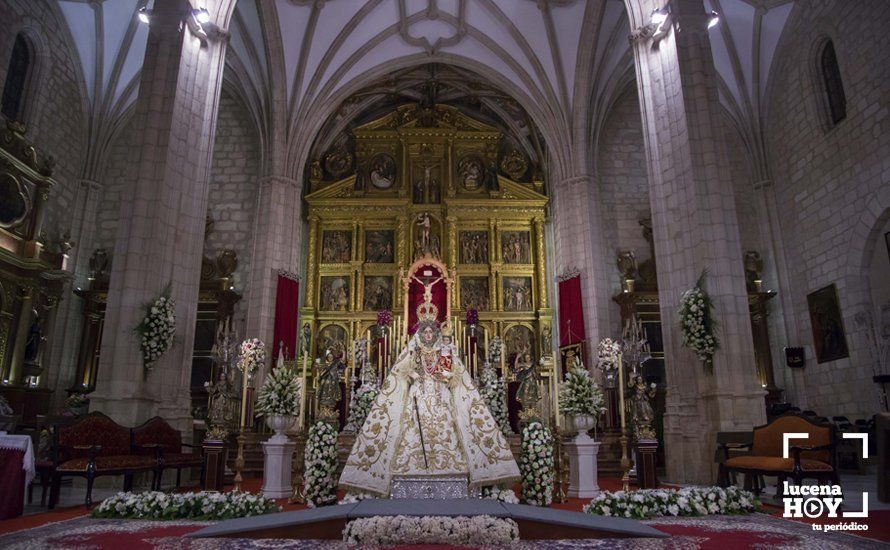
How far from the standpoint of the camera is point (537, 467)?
6.83 metres

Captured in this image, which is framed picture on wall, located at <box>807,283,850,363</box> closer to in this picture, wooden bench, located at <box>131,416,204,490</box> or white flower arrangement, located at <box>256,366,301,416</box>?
white flower arrangement, located at <box>256,366,301,416</box>

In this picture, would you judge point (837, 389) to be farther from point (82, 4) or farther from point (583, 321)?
point (82, 4)

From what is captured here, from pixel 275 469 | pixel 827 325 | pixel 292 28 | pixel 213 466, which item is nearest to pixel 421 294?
pixel 292 28

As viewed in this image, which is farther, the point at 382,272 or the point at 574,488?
the point at 382,272

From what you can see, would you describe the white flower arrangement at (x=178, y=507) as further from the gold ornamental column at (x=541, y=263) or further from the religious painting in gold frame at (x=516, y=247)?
the religious painting in gold frame at (x=516, y=247)

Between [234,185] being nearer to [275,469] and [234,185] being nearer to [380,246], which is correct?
[380,246]

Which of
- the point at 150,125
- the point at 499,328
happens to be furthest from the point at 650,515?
the point at 499,328

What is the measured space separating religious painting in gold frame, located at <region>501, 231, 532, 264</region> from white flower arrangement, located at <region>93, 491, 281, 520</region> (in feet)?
50.7

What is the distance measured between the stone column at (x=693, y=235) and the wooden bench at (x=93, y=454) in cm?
770

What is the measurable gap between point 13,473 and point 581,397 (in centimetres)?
657

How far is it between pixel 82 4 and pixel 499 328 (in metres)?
15.2

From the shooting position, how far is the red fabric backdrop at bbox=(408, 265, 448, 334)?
1891cm

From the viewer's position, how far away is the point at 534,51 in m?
18.0

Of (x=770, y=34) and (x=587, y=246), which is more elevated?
(x=770, y=34)
